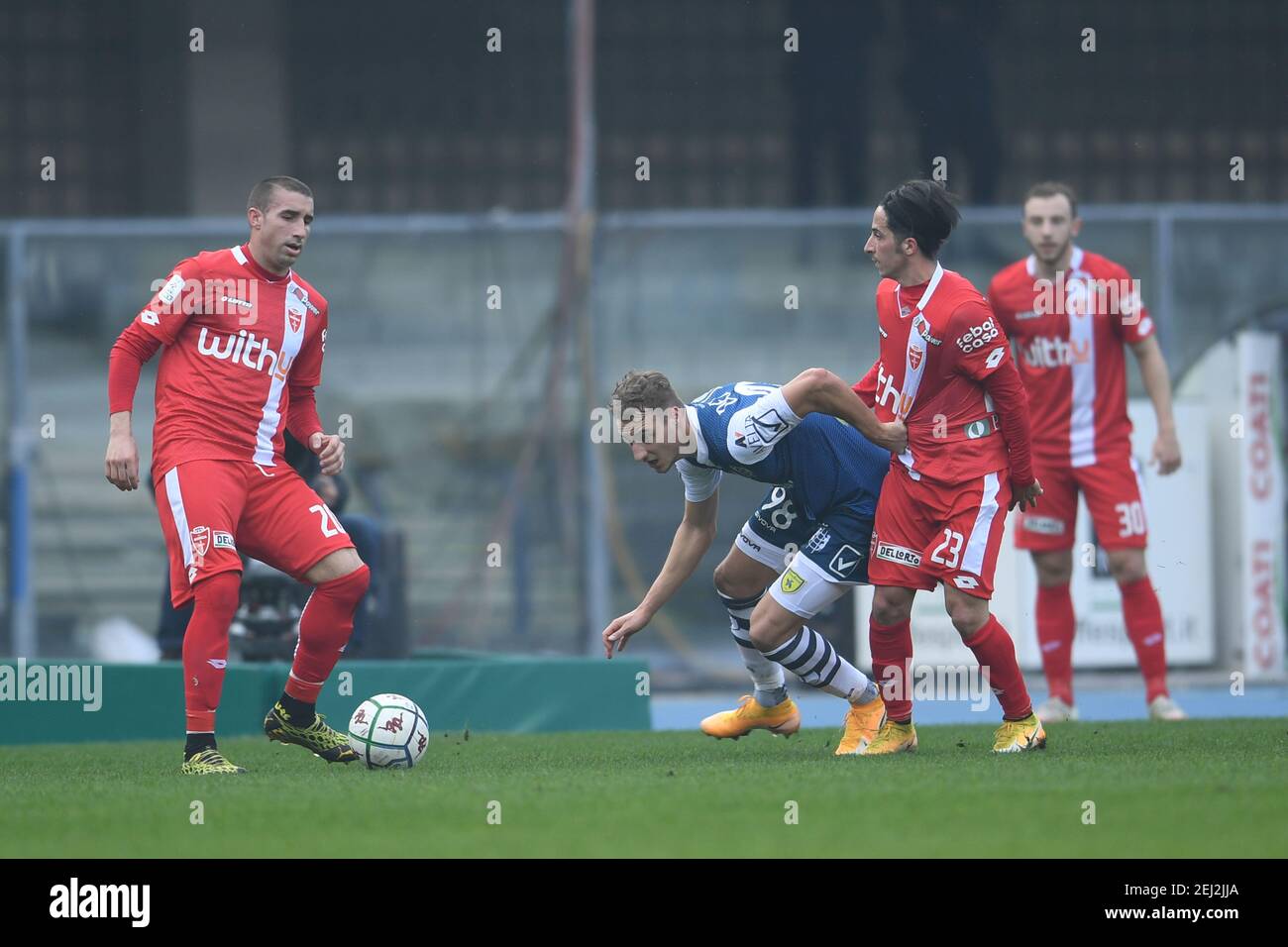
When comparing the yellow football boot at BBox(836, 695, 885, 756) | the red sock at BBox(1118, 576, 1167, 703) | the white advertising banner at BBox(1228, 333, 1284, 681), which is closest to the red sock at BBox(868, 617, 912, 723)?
the yellow football boot at BBox(836, 695, 885, 756)

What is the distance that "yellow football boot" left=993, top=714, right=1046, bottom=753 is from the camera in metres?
6.56

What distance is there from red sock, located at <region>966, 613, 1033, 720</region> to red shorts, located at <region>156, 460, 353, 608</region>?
2.10m

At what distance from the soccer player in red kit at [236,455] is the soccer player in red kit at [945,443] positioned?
1792mm

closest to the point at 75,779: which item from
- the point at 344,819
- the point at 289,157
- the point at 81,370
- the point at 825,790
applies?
the point at 344,819

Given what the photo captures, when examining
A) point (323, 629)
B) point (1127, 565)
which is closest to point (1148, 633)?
point (1127, 565)

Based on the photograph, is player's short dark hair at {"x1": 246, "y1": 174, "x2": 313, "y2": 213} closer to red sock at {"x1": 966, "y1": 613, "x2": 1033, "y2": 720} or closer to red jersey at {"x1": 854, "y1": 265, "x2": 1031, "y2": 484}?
red jersey at {"x1": 854, "y1": 265, "x2": 1031, "y2": 484}

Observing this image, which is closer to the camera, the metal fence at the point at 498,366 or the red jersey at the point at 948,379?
the red jersey at the point at 948,379

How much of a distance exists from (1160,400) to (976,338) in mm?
2116

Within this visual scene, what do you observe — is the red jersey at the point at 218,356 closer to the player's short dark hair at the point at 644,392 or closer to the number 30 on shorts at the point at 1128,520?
the player's short dark hair at the point at 644,392

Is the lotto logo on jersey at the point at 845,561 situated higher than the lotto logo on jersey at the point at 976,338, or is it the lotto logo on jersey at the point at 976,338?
the lotto logo on jersey at the point at 976,338

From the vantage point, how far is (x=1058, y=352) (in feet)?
26.8


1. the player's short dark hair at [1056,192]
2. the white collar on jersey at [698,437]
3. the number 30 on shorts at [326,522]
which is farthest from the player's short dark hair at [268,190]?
the player's short dark hair at [1056,192]

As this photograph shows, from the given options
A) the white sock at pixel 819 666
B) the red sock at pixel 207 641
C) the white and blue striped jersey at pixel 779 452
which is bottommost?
the white sock at pixel 819 666

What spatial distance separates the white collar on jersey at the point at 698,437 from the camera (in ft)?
20.8
